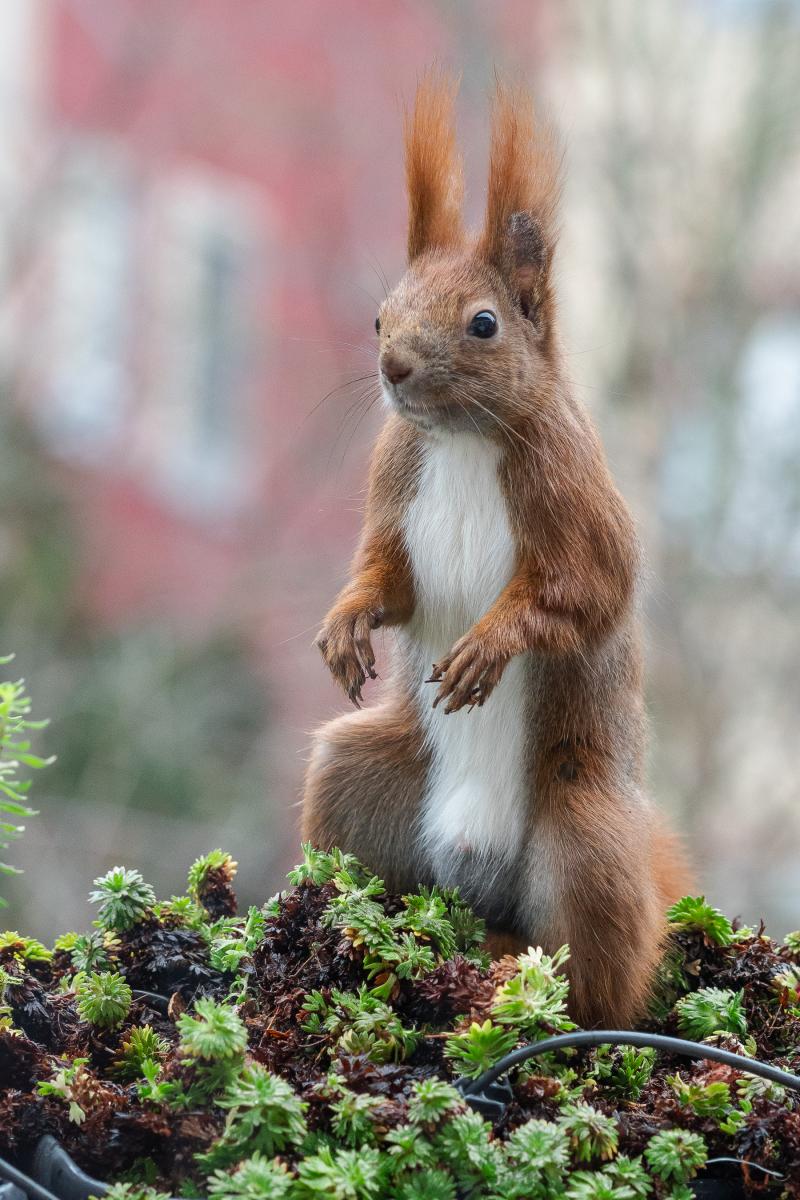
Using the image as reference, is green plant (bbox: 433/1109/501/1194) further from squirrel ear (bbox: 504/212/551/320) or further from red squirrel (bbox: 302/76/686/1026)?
squirrel ear (bbox: 504/212/551/320)

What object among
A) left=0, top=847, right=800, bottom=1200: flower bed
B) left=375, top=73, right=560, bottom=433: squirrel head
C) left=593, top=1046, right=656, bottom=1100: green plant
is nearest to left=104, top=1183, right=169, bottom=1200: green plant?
left=0, top=847, right=800, bottom=1200: flower bed

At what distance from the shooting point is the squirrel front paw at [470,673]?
3.37ft

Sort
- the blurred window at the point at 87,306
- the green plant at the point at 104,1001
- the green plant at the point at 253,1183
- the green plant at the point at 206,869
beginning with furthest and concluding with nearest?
the blurred window at the point at 87,306, the green plant at the point at 206,869, the green plant at the point at 104,1001, the green plant at the point at 253,1183

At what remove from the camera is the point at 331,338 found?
3.96 metres

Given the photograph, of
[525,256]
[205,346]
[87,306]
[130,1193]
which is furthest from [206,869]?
[205,346]

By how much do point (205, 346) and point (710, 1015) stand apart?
3713 mm

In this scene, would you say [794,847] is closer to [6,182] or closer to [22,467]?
[22,467]

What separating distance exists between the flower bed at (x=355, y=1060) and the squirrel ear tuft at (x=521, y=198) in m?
0.50

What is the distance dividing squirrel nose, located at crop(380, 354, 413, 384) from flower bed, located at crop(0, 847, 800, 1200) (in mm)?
387

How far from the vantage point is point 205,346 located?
4.53 metres

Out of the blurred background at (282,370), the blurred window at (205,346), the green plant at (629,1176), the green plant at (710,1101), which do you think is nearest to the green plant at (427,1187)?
the green plant at (629,1176)

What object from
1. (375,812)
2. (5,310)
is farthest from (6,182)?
(375,812)

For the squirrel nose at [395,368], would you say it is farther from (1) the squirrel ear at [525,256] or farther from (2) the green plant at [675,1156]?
(2) the green plant at [675,1156]

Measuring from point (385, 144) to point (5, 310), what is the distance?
1.27m
